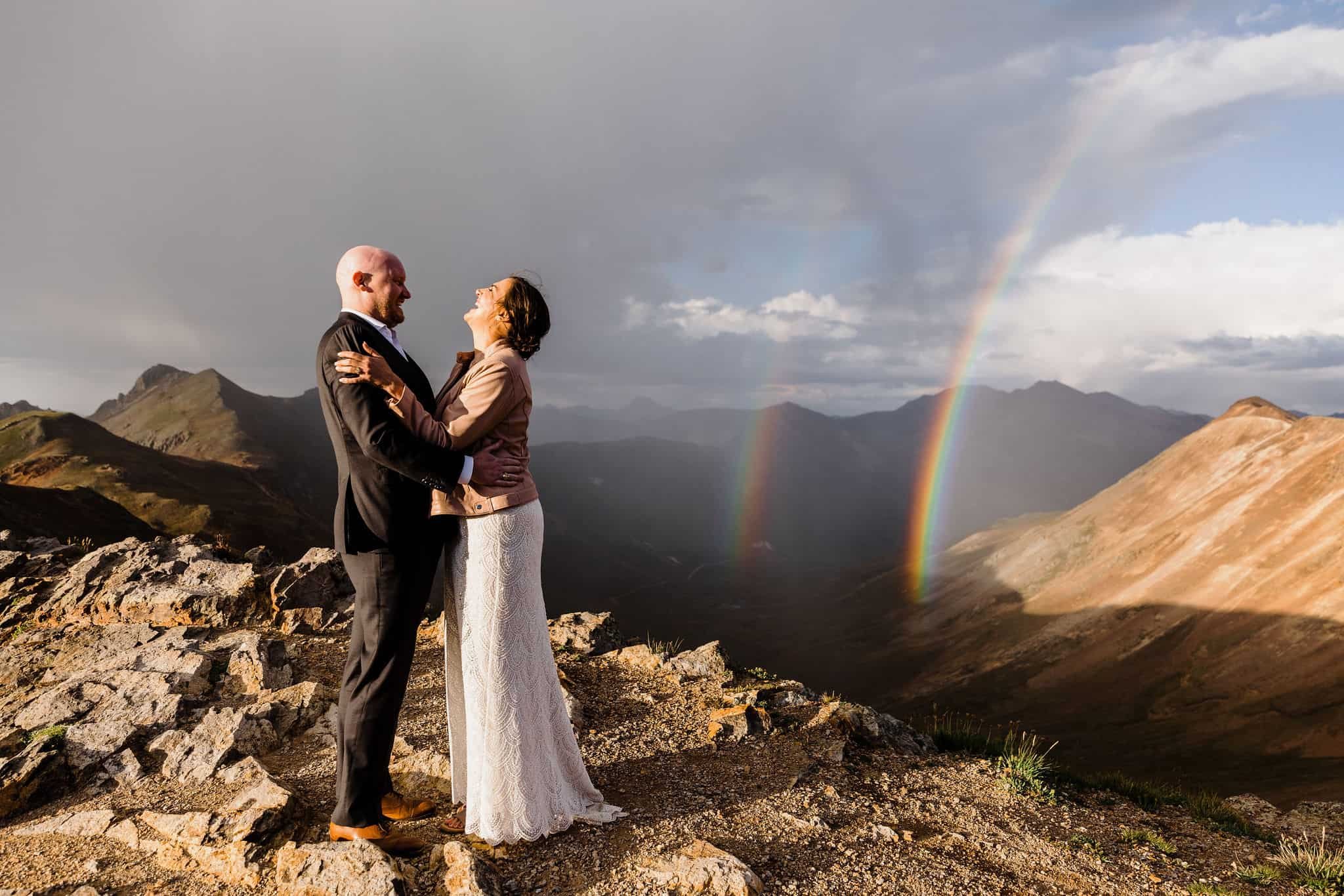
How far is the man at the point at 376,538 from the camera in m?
4.25

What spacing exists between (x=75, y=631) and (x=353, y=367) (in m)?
8.69

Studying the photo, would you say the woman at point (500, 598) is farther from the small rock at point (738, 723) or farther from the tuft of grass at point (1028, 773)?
the tuft of grass at point (1028, 773)

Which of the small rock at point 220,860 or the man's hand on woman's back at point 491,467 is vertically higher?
the man's hand on woman's back at point 491,467

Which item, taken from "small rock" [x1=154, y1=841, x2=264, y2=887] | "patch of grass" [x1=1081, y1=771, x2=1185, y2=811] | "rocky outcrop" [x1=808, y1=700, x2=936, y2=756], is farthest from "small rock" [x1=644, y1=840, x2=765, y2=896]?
"patch of grass" [x1=1081, y1=771, x2=1185, y2=811]

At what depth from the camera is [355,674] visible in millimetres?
4465

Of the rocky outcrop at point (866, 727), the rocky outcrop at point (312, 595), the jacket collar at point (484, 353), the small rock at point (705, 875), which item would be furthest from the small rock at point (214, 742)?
the rocky outcrop at point (866, 727)

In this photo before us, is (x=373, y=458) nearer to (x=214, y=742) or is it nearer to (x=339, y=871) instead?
(x=339, y=871)

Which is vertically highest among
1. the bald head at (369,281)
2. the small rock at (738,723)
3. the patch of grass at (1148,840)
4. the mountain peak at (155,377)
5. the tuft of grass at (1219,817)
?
the mountain peak at (155,377)

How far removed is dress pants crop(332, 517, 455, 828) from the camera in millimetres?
4367

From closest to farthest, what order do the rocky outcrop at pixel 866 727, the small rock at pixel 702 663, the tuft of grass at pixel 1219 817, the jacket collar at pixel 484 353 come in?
the jacket collar at pixel 484 353, the tuft of grass at pixel 1219 817, the rocky outcrop at pixel 866 727, the small rock at pixel 702 663

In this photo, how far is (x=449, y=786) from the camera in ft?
18.7

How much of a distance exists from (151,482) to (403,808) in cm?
5806

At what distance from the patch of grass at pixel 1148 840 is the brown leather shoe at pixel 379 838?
5456mm

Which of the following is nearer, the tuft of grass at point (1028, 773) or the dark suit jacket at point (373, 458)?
the dark suit jacket at point (373, 458)
